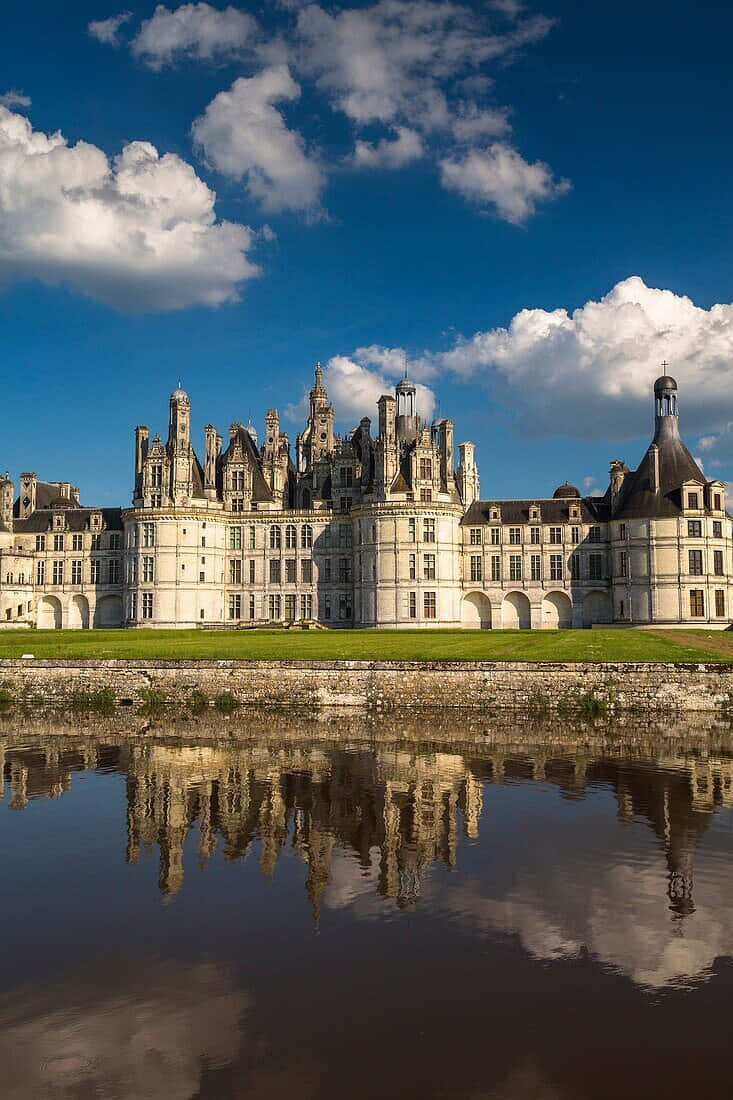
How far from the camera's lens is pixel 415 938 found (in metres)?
14.1

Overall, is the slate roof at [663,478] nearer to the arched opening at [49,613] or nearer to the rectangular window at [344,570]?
the rectangular window at [344,570]

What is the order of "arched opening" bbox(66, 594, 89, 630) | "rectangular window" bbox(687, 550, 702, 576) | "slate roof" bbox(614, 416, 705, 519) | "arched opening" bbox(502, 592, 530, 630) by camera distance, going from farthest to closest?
"arched opening" bbox(66, 594, 89, 630), "arched opening" bbox(502, 592, 530, 630), "slate roof" bbox(614, 416, 705, 519), "rectangular window" bbox(687, 550, 702, 576)

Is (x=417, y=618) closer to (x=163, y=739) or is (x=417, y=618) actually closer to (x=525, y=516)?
(x=525, y=516)

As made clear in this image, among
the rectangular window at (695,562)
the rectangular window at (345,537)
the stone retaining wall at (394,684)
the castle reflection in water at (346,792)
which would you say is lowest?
the castle reflection in water at (346,792)

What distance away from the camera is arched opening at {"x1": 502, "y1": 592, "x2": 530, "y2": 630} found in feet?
253

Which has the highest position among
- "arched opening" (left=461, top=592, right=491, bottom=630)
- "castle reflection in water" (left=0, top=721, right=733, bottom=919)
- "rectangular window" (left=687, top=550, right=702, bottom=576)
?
"rectangular window" (left=687, top=550, right=702, bottom=576)

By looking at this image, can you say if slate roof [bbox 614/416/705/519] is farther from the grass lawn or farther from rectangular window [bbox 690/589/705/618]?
the grass lawn

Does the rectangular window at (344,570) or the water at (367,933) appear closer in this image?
the water at (367,933)

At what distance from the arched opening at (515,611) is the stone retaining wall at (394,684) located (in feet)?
134

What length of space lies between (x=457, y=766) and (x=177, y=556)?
52.3m

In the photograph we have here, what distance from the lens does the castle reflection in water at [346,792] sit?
18438 millimetres

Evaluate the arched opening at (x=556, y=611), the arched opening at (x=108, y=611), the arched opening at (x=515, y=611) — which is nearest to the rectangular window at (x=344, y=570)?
the arched opening at (x=515, y=611)

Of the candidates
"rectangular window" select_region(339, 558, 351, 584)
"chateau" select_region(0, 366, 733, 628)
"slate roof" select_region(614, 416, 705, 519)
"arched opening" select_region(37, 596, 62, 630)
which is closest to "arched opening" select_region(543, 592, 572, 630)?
"chateau" select_region(0, 366, 733, 628)

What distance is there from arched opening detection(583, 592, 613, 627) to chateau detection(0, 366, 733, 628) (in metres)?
0.15
